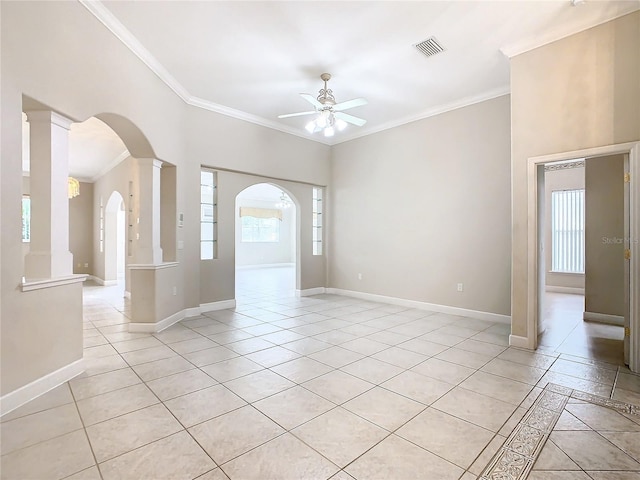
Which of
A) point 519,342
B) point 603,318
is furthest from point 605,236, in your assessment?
point 519,342

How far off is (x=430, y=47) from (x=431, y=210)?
2.68 m

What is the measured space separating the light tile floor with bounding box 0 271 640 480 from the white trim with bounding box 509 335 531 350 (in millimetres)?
122

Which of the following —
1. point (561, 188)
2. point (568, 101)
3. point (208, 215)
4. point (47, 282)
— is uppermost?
point (568, 101)

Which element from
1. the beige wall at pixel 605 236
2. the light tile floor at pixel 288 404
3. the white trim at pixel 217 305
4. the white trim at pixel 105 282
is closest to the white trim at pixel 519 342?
the light tile floor at pixel 288 404

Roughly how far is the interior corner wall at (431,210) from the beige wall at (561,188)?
3.68 m

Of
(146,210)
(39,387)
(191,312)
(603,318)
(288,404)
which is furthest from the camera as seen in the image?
(191,312)

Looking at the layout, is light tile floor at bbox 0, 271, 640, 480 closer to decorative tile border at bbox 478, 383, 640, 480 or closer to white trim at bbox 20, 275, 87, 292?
decorative tile border at bbox 478, 383, 640, 480

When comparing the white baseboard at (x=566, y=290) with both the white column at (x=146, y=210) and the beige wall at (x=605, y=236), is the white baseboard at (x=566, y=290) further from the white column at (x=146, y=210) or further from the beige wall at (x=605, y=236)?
the white column at (x=146, y=210)

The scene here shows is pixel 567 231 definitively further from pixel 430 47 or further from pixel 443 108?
pixel 430 47

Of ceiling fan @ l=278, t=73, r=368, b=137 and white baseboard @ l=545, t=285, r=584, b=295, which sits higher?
ceiling fan @ l=278, t=73, r=368, b=137

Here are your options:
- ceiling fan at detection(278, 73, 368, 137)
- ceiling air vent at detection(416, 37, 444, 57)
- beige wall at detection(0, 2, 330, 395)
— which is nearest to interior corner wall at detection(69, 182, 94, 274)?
beige wall at detection(0, 2, 330, 395)

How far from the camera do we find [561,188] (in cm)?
778

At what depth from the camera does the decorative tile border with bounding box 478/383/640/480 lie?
5.78 ft

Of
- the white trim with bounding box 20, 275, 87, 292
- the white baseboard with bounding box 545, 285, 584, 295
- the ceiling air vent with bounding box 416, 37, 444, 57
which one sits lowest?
the white baseboard with bounding box 545, 285, 584, 295
